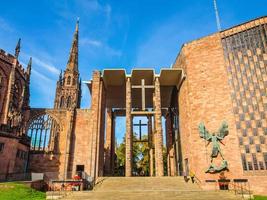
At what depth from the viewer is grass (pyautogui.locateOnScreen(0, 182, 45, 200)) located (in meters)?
14.7

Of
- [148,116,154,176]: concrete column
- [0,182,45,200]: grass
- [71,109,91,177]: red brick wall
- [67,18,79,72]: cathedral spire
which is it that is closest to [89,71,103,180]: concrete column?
[71,109,91,177]: red brick wall

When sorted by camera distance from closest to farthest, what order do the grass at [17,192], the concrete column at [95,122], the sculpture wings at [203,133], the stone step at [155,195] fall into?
1. the stone step at [155,195]
2. the grass at [17,192]
3. the sculpture wings at [203,133]
4. the concrete column at [95,122]

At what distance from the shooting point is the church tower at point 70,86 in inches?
2277

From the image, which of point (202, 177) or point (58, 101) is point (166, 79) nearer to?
point (202, 177)

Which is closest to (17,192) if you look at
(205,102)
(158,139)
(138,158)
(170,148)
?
(158,139)

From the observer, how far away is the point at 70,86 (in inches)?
2323

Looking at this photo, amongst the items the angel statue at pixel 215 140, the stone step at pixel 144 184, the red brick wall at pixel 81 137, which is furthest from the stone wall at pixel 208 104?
the red brick wall at pixel 81 137

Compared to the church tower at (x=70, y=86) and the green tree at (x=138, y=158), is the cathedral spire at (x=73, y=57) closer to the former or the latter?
the church tower at (x=70, y=86)

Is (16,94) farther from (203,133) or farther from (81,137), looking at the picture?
(203,133)

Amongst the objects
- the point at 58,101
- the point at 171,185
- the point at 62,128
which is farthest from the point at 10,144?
the point at 58,101

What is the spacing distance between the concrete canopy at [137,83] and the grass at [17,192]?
1425cm

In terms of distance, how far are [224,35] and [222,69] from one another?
398 centimetres

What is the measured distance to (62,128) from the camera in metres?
29.7

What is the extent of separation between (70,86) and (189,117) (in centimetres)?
4316
